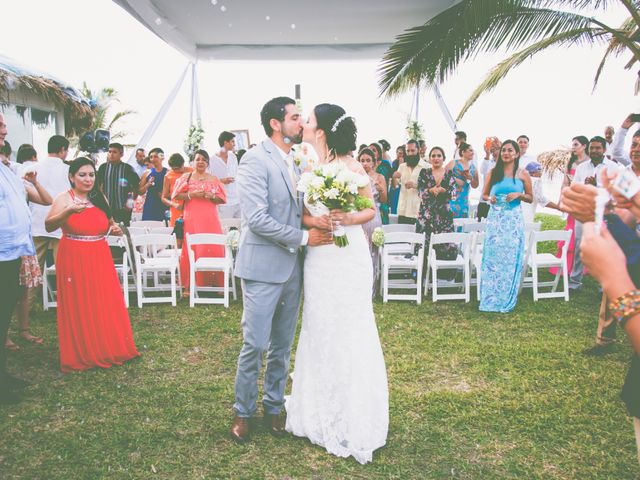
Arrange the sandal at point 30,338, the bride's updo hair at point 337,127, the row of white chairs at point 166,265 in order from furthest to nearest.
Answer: the row of white chairs at point 166,265 → the sandal at point 30,338 → the bride's updo hair at point 337,127

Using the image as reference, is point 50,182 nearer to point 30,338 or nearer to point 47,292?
point 47,292

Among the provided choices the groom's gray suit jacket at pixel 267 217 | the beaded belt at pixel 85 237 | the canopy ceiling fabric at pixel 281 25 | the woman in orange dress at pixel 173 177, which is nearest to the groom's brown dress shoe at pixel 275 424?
the groom's gray suit jacket at pixel 267 217

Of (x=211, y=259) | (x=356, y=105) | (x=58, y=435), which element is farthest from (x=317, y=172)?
(x=356, y=105)

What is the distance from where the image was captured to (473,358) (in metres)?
5.25

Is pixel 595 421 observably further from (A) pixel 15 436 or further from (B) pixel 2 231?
(B) pixel 2 231

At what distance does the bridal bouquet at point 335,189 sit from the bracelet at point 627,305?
2025 mm

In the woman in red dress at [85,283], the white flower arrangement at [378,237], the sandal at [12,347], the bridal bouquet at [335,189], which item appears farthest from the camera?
the white flower arrangement at [378,237]

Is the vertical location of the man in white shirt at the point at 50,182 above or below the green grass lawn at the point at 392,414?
above

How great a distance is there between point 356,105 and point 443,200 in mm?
7468

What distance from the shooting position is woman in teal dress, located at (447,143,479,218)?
9.66 meters

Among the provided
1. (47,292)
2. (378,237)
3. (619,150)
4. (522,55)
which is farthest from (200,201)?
(619,150)

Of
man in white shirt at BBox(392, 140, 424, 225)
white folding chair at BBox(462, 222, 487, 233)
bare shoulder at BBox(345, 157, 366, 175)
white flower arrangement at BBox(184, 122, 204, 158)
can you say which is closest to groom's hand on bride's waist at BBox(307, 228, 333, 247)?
bare shoulder at BBox(345, 157, 366, 175)

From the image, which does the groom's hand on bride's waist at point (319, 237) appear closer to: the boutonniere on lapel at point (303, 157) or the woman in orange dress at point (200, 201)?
the boutonniere on lapel at point (303, 157)

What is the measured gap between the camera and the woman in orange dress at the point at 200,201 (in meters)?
7.83
